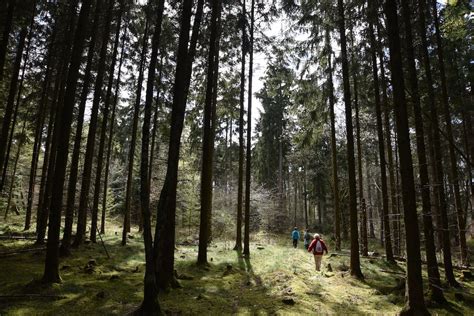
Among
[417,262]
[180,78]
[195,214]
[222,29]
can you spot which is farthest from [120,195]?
[417,262]

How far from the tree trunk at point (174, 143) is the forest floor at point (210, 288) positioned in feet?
2.76

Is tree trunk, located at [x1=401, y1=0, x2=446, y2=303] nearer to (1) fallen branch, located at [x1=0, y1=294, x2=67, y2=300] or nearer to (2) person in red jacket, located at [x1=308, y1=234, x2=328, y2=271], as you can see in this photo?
(2) person in red jacket, located at [x1=308, y1=234, x2=328, y2=271]

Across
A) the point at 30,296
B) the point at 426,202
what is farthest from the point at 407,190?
the point at 30,296

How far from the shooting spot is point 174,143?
23.9ft

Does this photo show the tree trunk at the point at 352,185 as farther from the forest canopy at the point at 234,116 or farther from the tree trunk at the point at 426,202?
the tree trunk at the point at 426,202

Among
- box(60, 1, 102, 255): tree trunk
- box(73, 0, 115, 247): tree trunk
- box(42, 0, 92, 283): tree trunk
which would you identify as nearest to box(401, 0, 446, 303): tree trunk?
box(42, 0, 92, 283): tree trunk

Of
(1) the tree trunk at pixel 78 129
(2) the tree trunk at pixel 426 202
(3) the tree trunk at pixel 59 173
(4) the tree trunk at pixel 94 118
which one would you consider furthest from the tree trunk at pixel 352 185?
(4) the tree trunk at pixel 94 118

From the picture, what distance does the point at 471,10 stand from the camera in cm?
752

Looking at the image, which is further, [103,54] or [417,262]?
[103,54]

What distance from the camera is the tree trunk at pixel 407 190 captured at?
7215 mm

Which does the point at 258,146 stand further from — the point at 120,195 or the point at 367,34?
the point at 367,34

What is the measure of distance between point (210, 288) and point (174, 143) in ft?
16.5

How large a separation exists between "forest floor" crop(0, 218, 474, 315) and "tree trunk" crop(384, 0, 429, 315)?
0.98m

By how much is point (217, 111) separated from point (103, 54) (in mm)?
6217
